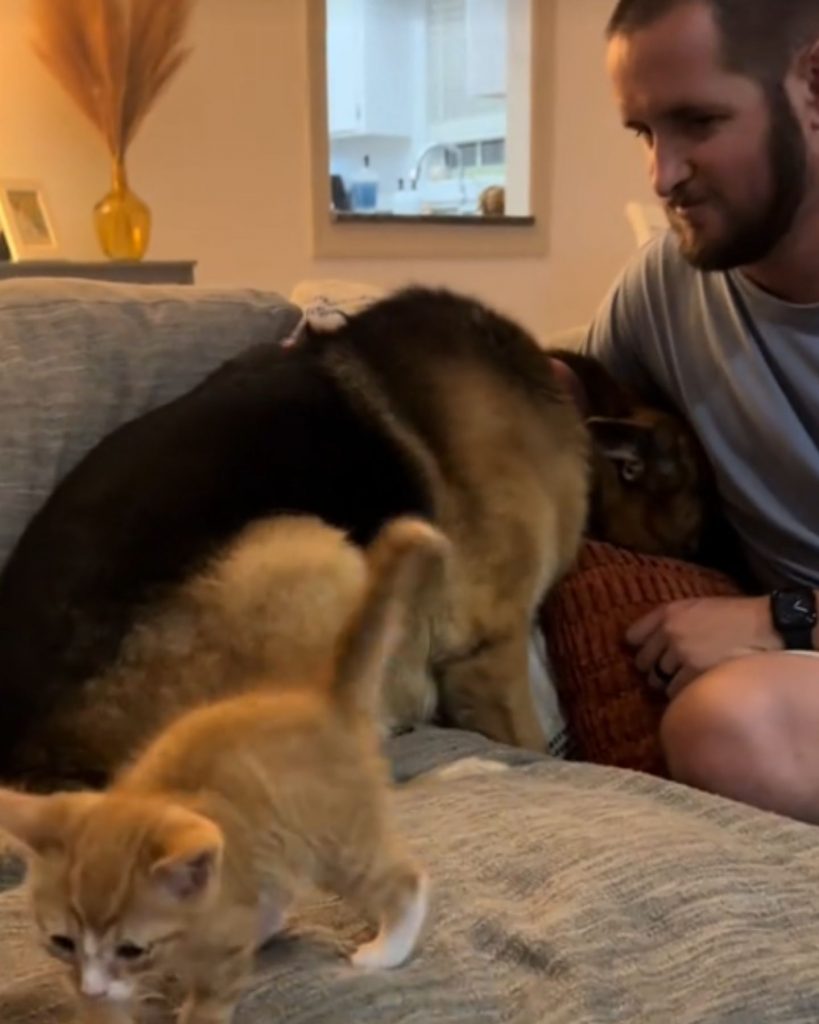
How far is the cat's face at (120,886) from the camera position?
0.90 meters

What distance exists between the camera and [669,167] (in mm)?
1815

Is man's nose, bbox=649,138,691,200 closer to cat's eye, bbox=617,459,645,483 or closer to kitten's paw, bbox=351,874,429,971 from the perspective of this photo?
cat's eye, bbox=617,459,645,483

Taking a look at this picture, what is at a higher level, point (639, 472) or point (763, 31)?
point (763, 31)

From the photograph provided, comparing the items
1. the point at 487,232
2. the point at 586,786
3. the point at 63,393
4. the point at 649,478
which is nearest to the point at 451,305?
the point at 649,478

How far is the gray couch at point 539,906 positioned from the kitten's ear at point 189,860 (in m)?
0.15

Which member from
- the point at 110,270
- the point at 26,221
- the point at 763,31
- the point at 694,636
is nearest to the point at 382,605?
the point at 694,636

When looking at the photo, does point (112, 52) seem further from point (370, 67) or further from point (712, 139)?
point (712, 139)

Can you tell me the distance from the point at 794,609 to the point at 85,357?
3.17 ft

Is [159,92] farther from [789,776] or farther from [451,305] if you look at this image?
[789,776]

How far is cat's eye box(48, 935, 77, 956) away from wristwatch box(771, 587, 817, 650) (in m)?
1.06

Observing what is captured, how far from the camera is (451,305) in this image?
77.3 inches

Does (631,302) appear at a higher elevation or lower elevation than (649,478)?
higher

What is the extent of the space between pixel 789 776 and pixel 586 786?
8.9 inches

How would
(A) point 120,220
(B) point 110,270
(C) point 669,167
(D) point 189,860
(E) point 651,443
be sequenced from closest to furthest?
(D) point 189,860 < (C) point 669,167 < (E) point 651,443 < (B) point 110,270 < (A) point 120,220
